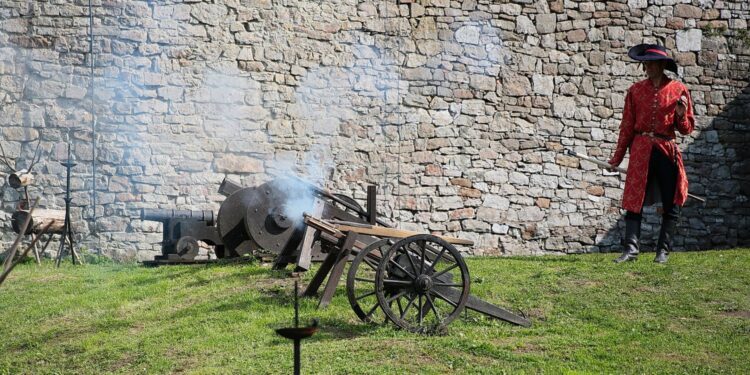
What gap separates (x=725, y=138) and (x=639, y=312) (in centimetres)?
621

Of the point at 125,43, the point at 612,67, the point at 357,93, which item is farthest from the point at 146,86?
the point at 612,67

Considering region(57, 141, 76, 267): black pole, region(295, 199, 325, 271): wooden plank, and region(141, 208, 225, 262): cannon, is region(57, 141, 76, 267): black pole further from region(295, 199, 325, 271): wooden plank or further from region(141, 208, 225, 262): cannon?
region(295, 199, 325, 271): wooden plank

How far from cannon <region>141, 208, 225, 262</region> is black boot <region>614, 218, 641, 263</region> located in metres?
3.86

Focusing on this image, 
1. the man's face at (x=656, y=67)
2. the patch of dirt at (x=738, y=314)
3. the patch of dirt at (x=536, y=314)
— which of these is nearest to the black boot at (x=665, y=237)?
the man's face at (x=656, y=67)

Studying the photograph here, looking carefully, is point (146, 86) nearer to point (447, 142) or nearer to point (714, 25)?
point (447, 142)

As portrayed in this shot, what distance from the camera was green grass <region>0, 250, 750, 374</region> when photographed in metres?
6.11

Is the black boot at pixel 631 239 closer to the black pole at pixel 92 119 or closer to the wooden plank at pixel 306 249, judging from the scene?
the wooden plank at pixel 306 249


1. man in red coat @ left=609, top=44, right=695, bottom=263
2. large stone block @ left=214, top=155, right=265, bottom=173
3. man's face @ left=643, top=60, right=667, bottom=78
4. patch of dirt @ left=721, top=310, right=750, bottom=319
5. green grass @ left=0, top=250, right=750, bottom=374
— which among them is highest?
man's face @ left=643, top=60, right=667, bottom=78

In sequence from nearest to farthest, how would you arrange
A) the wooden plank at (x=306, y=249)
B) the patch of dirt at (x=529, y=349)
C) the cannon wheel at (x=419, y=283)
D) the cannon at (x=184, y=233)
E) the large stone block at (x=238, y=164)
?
the patch of dirt at (x=529, y=349)
the cannon wheel at (x=419, y=283)
the wooden plank at (x=306, y=249)
the cannon at (x=184, y=233)
the large stone block at (x=238, y=164)

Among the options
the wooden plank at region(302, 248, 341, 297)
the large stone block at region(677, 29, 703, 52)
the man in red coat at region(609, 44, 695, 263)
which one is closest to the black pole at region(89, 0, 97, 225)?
the wooden plank at region(302, 248, 341, 297)

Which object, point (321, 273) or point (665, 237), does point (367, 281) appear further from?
point (665, 237)

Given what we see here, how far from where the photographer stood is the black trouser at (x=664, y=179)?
899 cm

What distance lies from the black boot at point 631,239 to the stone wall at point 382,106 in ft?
9.70

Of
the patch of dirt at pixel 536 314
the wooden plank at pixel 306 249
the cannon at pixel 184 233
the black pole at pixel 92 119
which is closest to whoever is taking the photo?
the patch of dirt at pixel 536 314
